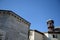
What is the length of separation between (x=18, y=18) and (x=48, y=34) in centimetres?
1326

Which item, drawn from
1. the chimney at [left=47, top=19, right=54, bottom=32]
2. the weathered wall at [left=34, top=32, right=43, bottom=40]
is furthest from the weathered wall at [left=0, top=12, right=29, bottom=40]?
the chimney at [left=47, top=19, right=54, bottom=32]

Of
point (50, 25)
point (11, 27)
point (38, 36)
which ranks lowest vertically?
point (38, 36)

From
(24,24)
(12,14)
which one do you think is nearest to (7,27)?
(12,14)

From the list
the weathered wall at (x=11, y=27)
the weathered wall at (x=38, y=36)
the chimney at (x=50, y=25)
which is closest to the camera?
the weathered wall at (x=11, y=27)

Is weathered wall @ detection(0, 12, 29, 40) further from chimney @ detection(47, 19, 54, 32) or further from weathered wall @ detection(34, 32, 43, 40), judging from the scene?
chimney @ detection(47, 19, 54, 32)

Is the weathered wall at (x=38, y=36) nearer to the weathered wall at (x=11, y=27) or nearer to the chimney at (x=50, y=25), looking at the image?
the chimney at (x=50, y=25)

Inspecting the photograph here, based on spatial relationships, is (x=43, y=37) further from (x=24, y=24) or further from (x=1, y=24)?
(x=1, y=24)

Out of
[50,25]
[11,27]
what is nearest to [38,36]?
[50,25]

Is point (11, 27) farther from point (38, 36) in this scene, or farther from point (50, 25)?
point (50, 25)

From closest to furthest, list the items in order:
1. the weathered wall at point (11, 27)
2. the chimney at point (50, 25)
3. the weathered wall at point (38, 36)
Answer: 1. the weathered wall at point (11, 27)
2. the weathered wall at point (38, 36)
3. the chimney at point (50, 25)

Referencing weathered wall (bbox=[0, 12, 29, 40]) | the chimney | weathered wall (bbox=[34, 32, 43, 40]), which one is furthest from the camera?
the chimney

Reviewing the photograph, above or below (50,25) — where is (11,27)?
below

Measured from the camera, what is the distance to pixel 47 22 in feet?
91.8

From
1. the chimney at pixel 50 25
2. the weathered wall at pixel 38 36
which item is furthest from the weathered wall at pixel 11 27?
the chimney at pixel 50 25
